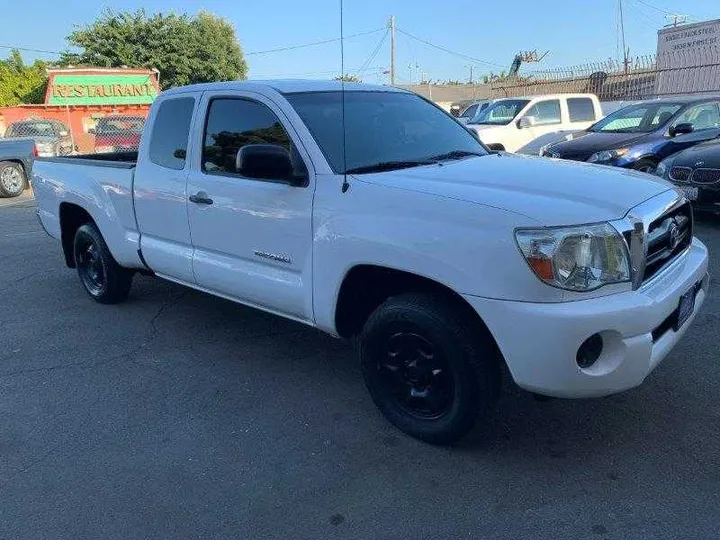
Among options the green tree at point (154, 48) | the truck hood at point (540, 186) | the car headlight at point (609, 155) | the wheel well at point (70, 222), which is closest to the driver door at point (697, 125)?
the car headlight at point (609, 155)

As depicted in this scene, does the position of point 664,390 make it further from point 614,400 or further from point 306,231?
point 306,231

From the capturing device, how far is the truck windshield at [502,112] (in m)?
13.3

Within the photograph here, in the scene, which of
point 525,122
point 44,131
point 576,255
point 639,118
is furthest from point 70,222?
point 44,131

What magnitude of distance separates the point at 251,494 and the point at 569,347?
1529 mm

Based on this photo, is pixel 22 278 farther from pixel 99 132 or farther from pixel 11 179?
pixel 99 132

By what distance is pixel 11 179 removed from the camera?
13508mm

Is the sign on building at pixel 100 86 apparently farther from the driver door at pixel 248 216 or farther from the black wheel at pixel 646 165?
the driver door at pixel 248 216

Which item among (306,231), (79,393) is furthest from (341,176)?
(79,393)

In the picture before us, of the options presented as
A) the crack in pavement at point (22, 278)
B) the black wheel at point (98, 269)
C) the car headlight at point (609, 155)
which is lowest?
the crack in pavement at point (22, 278)

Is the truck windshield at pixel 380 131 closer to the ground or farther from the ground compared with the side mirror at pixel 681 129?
closer to the ground

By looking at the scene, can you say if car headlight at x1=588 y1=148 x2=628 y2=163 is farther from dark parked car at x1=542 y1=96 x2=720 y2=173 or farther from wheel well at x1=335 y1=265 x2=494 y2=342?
wheel well at x1=335 y1=265 x2=494 y2=342

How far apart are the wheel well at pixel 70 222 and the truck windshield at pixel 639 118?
7919mm

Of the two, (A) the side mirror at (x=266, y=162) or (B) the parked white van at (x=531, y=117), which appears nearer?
(A) the side mirror at (x=266, y=162)

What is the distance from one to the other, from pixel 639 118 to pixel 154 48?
32355mm
